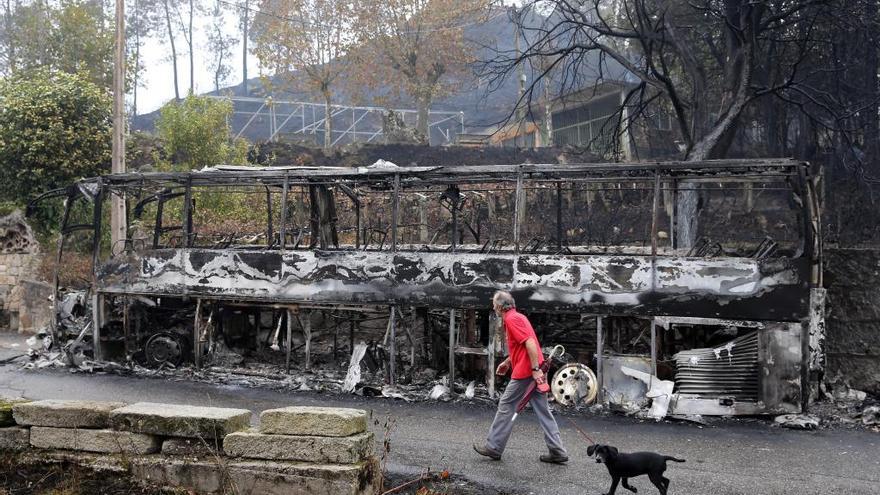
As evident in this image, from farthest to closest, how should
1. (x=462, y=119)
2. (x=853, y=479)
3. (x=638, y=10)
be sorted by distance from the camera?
1. (x=462, y=119)
2. (x=638, y=10)
3. (x=853, y=479)

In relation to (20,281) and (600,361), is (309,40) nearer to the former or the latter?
(20,281)

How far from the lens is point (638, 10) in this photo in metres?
18.6

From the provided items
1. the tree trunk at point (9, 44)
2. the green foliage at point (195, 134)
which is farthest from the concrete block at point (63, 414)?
the tree trunk at point (9, 44)

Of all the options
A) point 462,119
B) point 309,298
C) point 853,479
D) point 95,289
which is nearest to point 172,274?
point 95,289

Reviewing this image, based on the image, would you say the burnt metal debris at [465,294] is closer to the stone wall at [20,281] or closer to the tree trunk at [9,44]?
the stone wall at [20,281]

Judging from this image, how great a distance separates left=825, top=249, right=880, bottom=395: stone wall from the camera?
1287cm

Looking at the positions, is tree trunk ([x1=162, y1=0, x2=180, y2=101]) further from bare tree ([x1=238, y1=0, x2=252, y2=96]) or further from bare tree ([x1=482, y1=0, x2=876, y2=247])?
bare tree ([x1=482, y1=0, x2=876, y2=247])

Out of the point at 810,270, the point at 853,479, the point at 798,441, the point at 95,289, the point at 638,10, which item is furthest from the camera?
the point at 638,10

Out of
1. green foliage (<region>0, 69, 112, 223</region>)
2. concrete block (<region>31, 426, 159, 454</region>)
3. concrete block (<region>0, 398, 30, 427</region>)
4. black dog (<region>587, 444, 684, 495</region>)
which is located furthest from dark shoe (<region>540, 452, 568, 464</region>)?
green foliage (<region>0, 69, 112, 223</region>)

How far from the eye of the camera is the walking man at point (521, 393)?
832 cm

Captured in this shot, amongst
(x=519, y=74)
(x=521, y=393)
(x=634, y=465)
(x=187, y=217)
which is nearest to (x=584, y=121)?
(x=519, y=74)

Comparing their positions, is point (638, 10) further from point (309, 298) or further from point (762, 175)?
point (309, 298)

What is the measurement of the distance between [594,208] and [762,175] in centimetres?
1309

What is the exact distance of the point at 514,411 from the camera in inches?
330
